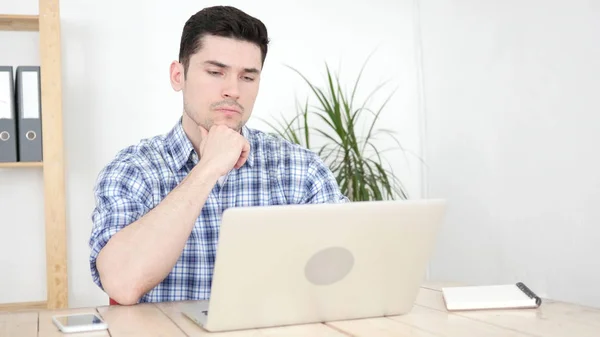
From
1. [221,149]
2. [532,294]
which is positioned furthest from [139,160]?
[532,294]

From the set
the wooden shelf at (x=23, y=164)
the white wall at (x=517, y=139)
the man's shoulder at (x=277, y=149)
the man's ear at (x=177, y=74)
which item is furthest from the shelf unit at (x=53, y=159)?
the white wall at (x=517, y=139)

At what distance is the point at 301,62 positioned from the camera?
3814 millimetres

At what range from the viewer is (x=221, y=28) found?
2.13 meters

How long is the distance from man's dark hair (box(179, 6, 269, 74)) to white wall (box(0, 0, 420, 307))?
4.63 ft

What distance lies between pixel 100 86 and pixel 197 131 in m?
1.48

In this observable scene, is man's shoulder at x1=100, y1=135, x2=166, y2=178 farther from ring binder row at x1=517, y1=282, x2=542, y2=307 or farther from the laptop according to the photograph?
ring binder row at x1=517, y1=282, x2=542, y2=307

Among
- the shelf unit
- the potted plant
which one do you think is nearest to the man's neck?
the shelf unit

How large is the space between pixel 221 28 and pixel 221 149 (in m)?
0.43

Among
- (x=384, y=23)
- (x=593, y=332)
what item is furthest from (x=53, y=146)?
(x=593, y=332)

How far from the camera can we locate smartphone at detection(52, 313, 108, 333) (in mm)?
1331

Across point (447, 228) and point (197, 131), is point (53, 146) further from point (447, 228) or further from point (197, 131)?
point (447, 228)

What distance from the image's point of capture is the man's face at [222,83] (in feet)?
6.90

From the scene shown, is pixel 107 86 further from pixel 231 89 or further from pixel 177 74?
pixel 231 89

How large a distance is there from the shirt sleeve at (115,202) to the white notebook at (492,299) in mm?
783
